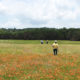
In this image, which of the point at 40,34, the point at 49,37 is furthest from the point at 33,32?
the point at 49,37

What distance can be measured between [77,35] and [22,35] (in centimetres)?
5703

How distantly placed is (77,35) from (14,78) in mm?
98731

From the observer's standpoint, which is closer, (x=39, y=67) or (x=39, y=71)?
(x=39, y=71)

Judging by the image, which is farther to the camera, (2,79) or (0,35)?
(0,35)

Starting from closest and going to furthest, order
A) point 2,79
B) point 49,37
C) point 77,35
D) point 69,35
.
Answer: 1. point 2,79
2. point 77,35
3. point 69,35
4. point 49,37

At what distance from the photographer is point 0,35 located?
119 metres

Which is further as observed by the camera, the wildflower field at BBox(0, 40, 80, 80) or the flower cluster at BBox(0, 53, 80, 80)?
the wildflower field at BBox(0, 40, 80, 80)

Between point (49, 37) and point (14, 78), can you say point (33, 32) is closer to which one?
point (49, 37)

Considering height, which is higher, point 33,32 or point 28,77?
point 33,32

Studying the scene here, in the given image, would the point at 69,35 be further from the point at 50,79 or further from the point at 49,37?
the point at 50,79

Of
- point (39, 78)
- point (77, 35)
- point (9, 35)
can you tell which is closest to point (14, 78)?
point (39, 78)

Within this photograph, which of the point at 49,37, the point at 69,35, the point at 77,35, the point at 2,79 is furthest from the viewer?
the point at 49,37

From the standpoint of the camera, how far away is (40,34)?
387 ft

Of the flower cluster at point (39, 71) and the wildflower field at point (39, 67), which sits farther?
the wildflower field at point (39, 67)
